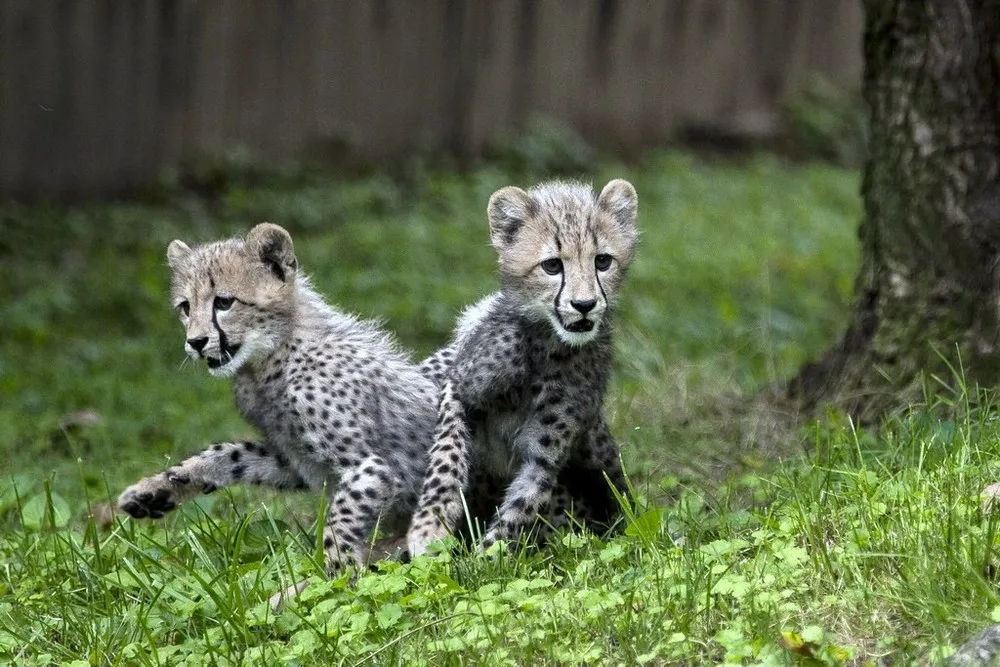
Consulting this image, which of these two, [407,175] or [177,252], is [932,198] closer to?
[177,252]

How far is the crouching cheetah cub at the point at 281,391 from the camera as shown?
4.62 metres

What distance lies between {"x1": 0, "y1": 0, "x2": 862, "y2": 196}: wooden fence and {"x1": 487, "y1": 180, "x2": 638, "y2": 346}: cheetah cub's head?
7441 mm

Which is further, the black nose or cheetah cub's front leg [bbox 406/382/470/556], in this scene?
the black nose

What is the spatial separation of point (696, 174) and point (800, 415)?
7.77 metres

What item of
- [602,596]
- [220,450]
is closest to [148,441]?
[220,450]

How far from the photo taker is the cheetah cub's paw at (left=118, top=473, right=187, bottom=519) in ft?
15.6

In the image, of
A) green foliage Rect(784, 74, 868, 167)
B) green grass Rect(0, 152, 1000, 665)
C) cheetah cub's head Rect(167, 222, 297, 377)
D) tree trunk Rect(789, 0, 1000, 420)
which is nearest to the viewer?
green grass Rect(0, 152, 1000, 665)

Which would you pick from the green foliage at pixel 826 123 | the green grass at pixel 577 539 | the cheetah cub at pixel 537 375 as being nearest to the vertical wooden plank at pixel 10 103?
the green grass at pixel 577 539

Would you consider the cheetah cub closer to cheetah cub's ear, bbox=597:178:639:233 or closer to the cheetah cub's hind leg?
cheetah cub's ear, bbox=597:178:639:233

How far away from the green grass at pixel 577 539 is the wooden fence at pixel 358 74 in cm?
277

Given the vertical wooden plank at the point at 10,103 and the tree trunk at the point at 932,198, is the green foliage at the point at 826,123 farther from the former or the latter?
the tree trunk at the point at 932,198

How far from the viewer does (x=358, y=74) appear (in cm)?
1267

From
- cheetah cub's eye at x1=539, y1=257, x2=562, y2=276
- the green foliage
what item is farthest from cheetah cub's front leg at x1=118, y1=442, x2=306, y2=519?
the green foliage

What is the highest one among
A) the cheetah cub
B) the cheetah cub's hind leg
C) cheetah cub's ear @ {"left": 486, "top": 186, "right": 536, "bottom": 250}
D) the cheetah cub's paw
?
cheetah cub's ear @ {"left": 486, "top": 186, "right": 536, "bottom": 250}
